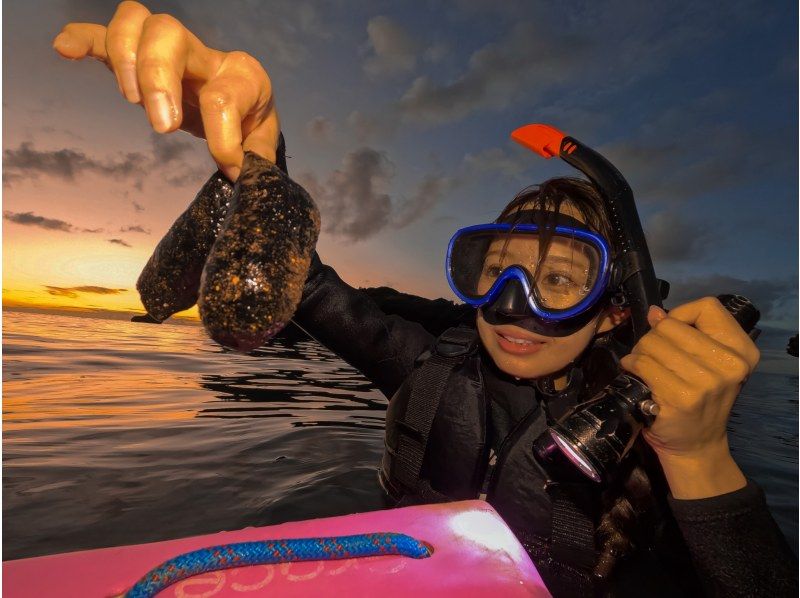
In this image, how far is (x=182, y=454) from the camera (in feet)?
13.1

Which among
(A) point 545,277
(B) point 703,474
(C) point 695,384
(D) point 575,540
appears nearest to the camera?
(C) point 695,384

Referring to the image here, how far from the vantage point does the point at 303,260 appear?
147 centimetres

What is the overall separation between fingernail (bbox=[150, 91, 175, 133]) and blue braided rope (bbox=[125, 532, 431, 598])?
4.08 ft

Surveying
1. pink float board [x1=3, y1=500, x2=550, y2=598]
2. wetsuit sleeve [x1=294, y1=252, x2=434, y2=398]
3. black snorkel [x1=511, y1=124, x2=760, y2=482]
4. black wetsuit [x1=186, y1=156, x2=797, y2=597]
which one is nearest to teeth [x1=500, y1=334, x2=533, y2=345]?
black wetsuit [x1=186, y1=156, x2=797, y2=597]

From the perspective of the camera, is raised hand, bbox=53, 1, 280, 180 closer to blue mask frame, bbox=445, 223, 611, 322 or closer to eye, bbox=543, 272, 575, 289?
blue mask frame, bbox=445, 223, 611, 322

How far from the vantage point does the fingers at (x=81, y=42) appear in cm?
140

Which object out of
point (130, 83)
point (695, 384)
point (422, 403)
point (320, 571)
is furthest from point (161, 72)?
point (695, 384)

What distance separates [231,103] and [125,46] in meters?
0.38

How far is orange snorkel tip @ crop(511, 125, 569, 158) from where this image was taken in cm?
295

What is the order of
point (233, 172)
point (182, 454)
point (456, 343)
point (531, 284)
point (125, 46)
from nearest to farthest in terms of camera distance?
point (125, 46), point (233, 172), point (531, 284), point (456, 343), point (182, 454)

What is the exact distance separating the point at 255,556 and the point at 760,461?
7049 millimetres

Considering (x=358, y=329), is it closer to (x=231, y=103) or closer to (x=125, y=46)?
(x=231, y=103)

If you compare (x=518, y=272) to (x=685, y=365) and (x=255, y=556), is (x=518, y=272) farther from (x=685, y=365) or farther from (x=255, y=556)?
(x=255, y=556)

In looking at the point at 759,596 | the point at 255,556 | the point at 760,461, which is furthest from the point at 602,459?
the point at 760,461
